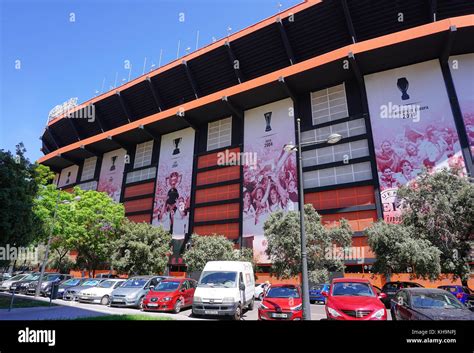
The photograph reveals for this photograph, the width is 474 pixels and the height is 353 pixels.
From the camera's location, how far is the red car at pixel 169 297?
41.8ft

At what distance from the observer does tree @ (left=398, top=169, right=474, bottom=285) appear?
1773cm

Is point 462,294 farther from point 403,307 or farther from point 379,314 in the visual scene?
point 379,314

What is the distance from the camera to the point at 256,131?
36062 mm

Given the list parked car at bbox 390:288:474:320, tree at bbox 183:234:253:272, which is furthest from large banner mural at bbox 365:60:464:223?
parked car at bbox 390:288:474:320

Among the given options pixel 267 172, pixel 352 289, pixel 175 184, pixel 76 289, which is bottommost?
pixel 76 289

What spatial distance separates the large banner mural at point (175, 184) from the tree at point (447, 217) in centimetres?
2637

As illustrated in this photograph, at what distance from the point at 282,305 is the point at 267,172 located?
23951 millimetres

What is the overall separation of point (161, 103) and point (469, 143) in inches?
1492

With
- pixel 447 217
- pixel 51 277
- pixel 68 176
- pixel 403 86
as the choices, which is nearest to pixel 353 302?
pixel 447 217

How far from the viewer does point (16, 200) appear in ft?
42.4

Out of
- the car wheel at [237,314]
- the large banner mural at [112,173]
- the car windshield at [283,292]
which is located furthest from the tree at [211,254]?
the large banner mural at [112,173]
